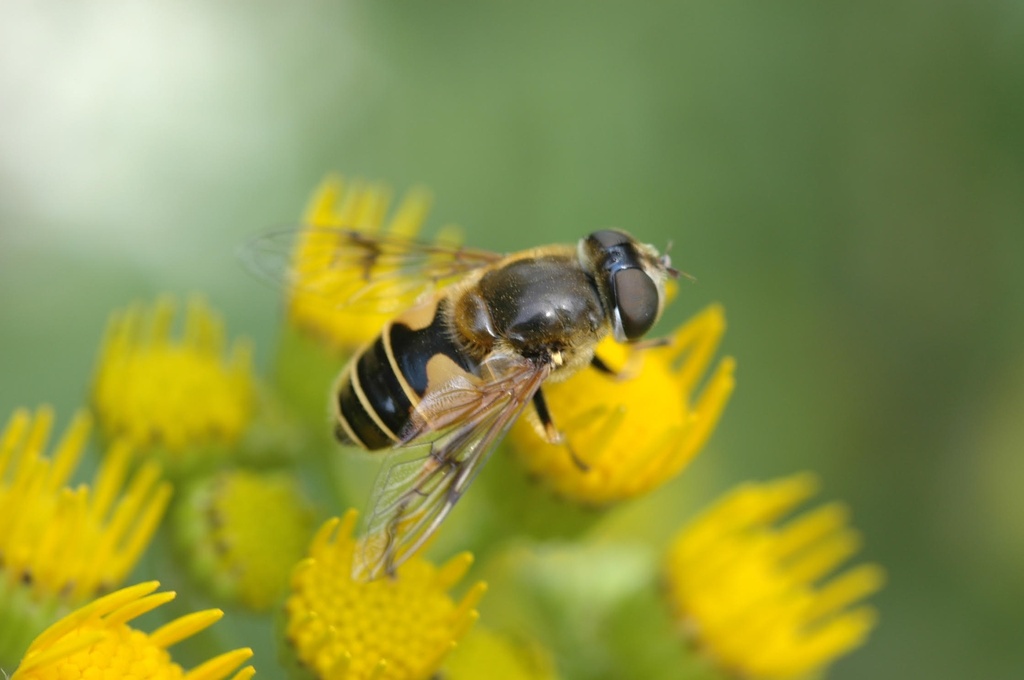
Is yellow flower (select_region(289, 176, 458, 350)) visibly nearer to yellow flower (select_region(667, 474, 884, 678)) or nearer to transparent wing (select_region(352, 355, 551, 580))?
transparent wing (select_region(352, 355, 551, 580))

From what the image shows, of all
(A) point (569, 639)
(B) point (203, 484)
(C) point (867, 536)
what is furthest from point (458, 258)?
(C) point (867, 536)

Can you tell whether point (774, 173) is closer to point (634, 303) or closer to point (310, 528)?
point (634, 303)

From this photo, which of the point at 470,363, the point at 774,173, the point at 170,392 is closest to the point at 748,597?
the point at 470,363

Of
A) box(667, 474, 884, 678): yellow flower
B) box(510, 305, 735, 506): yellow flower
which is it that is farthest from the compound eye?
box(667, 474, 884, 678): yellow flower

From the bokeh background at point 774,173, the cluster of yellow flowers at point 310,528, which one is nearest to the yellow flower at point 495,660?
the cluster of yellow flowers at point 310,528

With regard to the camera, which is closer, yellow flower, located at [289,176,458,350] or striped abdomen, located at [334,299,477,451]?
striped abdomen, located at [334,299,477,451]

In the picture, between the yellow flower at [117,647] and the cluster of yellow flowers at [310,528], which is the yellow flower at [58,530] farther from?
the yellow flower at [117,647]
